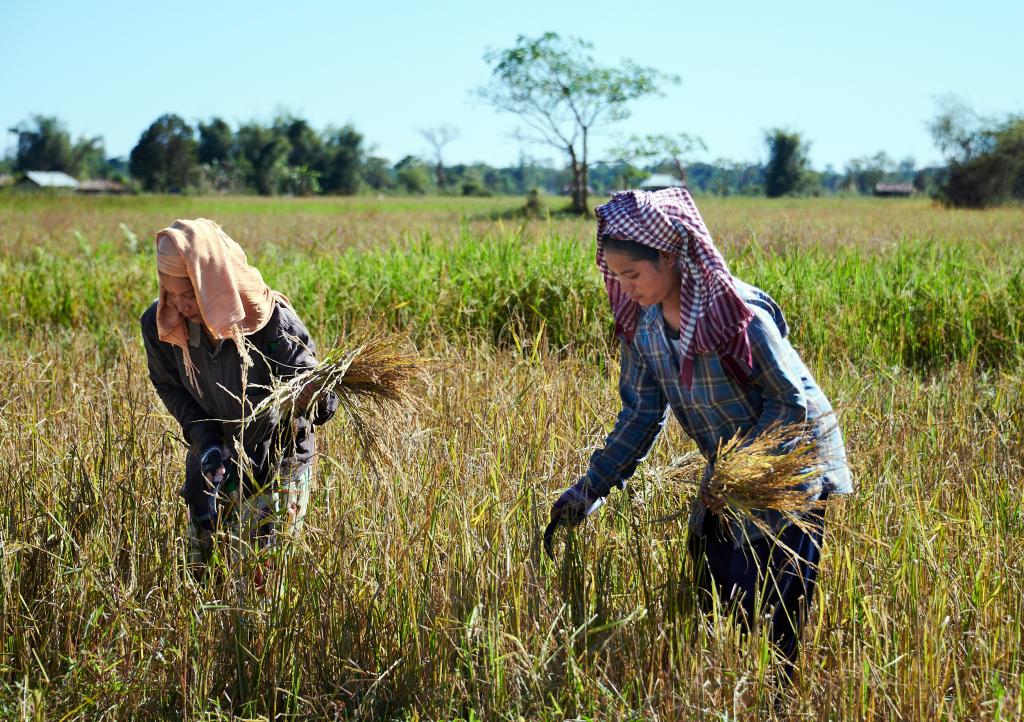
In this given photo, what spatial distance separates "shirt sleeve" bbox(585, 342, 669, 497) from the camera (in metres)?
2.37

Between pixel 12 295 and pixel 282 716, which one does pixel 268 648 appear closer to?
pixel 282 716

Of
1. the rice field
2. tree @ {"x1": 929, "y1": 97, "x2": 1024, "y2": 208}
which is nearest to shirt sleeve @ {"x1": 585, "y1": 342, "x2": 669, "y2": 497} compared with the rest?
the rice field

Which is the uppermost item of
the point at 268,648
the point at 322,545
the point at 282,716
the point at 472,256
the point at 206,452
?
the point at 472,256

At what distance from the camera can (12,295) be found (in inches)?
270

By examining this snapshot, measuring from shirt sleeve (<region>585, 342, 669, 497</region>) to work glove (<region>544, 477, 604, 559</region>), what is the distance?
0.02 m

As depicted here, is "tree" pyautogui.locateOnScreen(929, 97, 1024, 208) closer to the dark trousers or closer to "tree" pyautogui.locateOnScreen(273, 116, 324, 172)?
the dark trousers

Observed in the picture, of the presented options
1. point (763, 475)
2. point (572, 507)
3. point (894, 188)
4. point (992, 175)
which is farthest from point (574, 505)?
point (894, 188)

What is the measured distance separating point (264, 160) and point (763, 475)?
63.5 m

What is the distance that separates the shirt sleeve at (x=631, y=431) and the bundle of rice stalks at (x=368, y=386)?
0.57 metres

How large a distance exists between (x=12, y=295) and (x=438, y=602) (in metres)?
5.76

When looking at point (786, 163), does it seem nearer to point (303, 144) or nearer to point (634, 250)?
point (303, 144)

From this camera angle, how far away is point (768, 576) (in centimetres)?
221

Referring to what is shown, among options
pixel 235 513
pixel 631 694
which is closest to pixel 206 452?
pixel 235 513

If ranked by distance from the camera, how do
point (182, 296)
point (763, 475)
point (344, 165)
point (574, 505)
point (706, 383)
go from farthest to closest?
point (344, 165) → point (182, 296) → point (574, 505) → point (706, 383) → point (763, 475)
